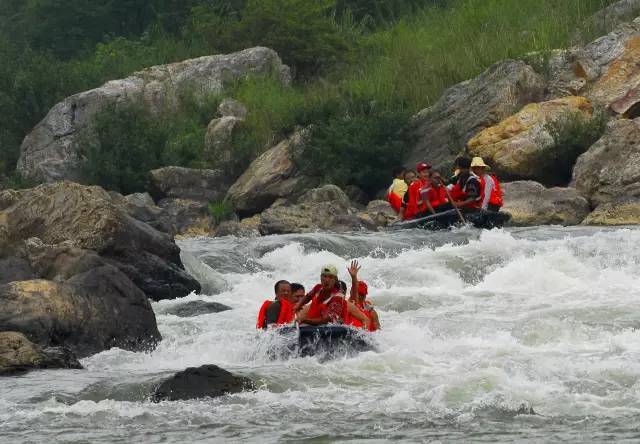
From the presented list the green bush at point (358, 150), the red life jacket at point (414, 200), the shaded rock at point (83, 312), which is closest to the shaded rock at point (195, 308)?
→ the shaded rock at point (83, 312)

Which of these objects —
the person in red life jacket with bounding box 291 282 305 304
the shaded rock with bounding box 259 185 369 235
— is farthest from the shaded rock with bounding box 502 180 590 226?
the person in red life jacket with bounding box 291 282 305 304

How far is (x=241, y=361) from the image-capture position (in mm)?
11305

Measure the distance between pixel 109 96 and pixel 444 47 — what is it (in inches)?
290

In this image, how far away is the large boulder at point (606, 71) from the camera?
23234 mm

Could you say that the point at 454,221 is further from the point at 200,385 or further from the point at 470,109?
the point at 200,385

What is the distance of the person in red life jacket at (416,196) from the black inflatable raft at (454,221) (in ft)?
0.65

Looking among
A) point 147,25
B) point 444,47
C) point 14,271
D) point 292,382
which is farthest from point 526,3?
point 292,382

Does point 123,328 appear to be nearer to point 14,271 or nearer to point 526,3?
point 14,271

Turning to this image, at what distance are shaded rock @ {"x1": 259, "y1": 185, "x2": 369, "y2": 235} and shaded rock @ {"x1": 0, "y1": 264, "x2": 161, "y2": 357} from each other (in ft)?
27.0

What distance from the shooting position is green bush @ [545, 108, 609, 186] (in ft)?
72.3

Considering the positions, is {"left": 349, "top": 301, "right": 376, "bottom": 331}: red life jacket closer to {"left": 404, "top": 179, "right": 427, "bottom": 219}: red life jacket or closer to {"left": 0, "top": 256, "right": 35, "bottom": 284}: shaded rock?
{"left": 0, "top": 256, "right": 35, "bottom": 284}: shaded rock

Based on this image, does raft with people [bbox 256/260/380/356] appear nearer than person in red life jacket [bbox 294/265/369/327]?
Yes

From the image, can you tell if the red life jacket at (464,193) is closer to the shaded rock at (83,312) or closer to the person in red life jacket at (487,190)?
the person in red life jacket at (487,190)

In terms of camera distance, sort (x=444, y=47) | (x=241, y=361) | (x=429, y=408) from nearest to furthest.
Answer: (x=429, y=408) → (x=241, y=361) → (x=444, y=47)
